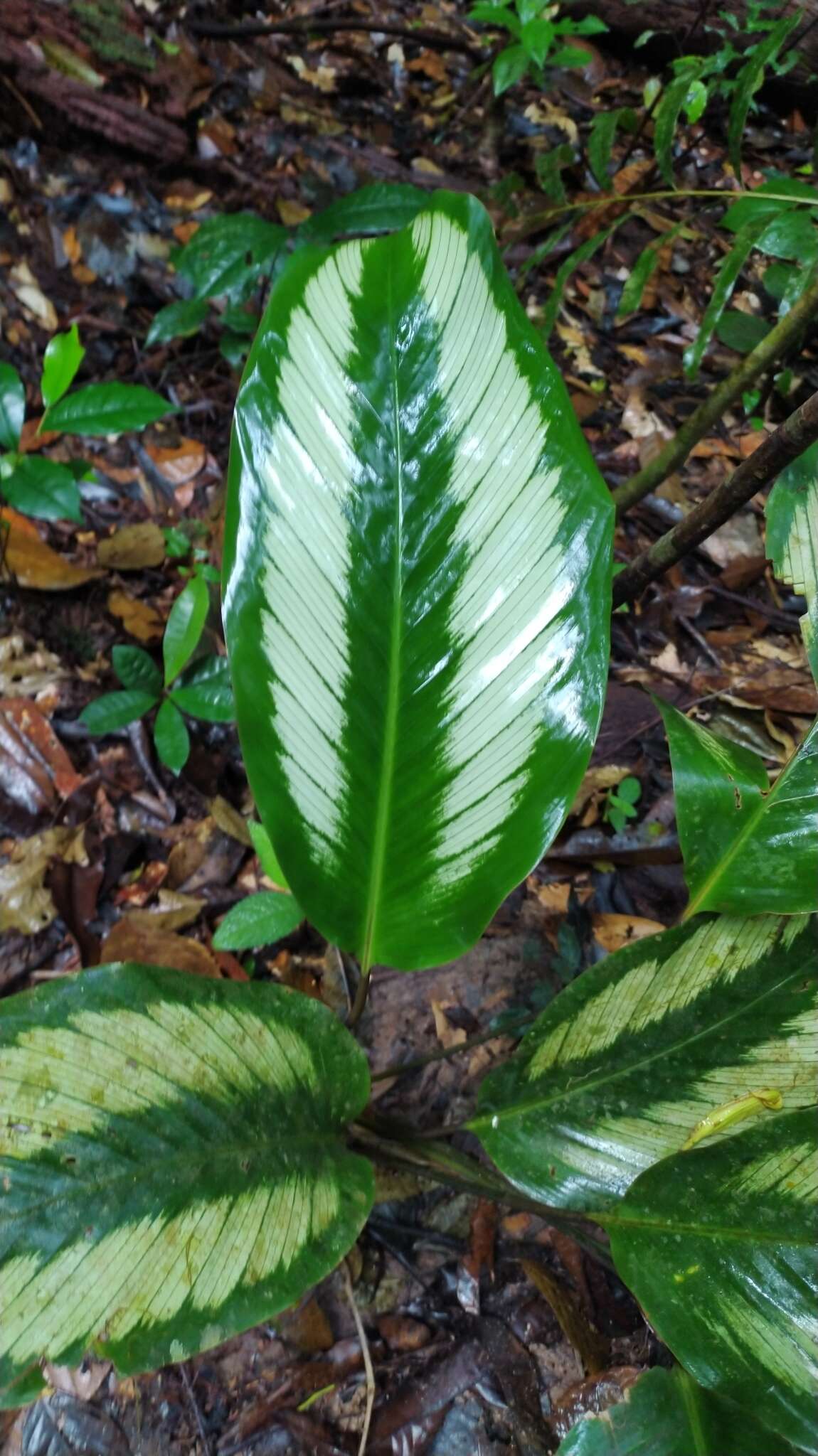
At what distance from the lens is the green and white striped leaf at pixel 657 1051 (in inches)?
26.8

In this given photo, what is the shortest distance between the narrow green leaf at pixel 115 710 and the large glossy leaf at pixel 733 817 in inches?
26.4

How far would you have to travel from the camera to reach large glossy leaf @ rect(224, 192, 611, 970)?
1.96ft

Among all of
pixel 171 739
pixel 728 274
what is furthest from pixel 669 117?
pixel 171 739

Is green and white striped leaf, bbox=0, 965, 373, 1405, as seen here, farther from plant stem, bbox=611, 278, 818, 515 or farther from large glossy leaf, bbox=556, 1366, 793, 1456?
plant stem, bbox=611, 278, 818, 515

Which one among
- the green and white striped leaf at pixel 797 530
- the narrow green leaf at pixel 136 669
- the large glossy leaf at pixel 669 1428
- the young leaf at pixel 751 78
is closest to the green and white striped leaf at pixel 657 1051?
the large glossy leaf at pixel 669 1428

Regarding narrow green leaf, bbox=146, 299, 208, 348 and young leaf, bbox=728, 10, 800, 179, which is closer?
young leaf, bbox=728, 10, 800, 179

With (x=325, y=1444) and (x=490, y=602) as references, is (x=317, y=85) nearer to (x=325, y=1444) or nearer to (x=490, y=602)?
(x=490, y=602)

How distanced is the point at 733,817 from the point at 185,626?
0.69 m

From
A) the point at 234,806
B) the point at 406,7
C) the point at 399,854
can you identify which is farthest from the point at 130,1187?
the point at 406,7

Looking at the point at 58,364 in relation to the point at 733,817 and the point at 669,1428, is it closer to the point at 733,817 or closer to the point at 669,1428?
the point at 733,817

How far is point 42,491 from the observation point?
39.0 inches

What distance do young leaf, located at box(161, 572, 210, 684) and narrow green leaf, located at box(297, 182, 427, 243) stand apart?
0.61 metres

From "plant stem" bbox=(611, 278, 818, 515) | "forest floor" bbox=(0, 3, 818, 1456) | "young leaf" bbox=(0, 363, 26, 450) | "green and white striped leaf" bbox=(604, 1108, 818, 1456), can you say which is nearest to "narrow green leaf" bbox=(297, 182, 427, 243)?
"forest floor" bbox=(0, 3, 818, 1456)

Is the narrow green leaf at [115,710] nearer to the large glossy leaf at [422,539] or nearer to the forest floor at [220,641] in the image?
the forest floor at [220,641]
